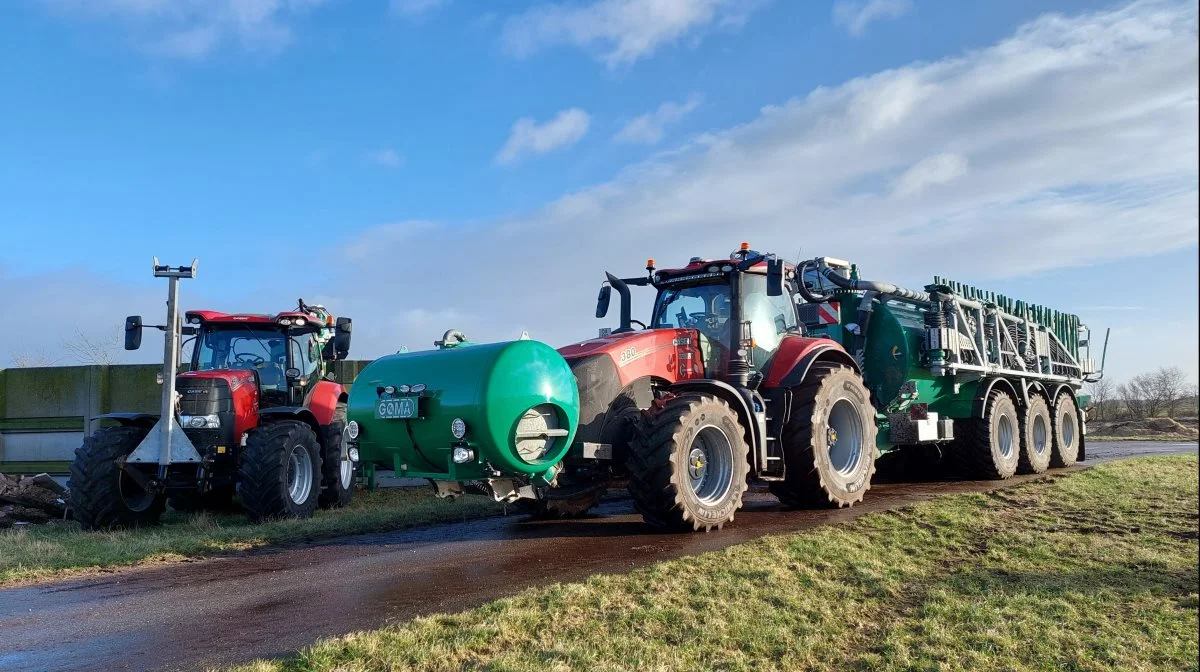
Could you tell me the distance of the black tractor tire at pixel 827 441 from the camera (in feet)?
30.0

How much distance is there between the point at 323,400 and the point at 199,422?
1.89m

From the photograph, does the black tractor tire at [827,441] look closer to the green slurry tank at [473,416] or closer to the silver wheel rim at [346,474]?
the green slurry tank at [473,416]

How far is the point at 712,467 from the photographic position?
8.30m

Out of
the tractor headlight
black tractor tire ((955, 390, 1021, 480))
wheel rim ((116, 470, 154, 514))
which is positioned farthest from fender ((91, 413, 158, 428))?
black tractor tire ((955, 390, 1021, 480))

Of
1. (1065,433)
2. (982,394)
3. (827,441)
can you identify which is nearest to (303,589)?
(827,441)

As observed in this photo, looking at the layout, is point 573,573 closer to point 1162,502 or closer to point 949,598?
point 949,598

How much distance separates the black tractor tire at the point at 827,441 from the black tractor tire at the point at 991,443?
3.78m

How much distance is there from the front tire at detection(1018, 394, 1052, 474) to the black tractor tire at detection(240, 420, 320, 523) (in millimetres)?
11087

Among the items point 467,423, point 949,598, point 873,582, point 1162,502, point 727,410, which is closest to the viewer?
point 949,598

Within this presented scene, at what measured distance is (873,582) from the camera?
6.12 metres

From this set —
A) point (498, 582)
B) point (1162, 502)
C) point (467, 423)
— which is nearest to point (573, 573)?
point (498, 582)

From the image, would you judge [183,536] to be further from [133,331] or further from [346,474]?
[346,474]

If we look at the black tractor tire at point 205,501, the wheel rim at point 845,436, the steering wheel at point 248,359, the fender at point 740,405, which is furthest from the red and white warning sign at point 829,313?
the black tractor tire at point 205,501

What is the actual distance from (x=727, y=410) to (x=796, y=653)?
3.63 metres
